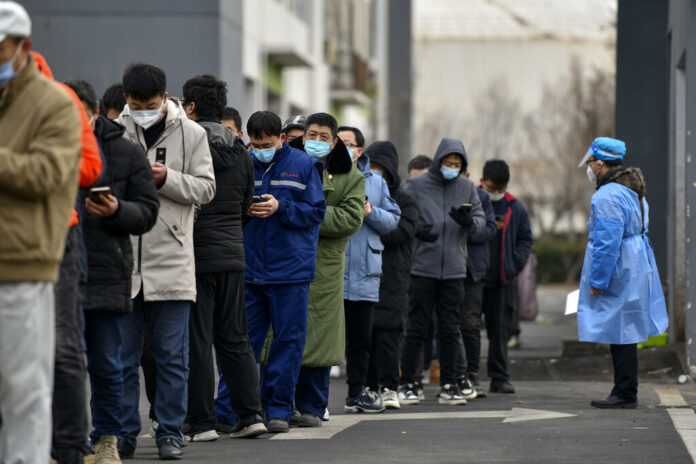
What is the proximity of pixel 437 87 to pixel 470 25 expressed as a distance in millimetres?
5597

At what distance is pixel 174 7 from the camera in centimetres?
1848

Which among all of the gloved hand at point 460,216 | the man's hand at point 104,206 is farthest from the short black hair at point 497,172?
the man's hand at point 104,206

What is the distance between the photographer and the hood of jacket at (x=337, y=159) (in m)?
8.70

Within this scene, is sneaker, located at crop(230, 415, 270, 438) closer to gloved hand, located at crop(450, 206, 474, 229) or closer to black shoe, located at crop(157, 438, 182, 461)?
black shoe, located at crop(157, 438, 182, 461)

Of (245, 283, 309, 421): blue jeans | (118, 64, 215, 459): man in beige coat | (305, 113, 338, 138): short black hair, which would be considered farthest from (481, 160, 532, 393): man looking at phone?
(118, 64, 215, 459): man in beige coat

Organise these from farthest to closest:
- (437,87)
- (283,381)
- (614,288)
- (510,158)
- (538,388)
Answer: (437,87), (510,158), (538,388), (614,288), (283,381)

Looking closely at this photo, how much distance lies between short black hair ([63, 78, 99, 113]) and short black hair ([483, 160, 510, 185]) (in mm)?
5364

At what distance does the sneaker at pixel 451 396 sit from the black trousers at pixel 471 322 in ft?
1.56

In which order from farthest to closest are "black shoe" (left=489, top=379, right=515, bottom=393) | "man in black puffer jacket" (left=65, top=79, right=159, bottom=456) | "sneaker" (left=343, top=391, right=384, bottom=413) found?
"black shoe" (left=489, top=379, right=515, bottom=393) → "sneaker" (left=343, top=391, right=384, bottom=413) → "man in black puffer jacket" (left=65, top=79, right=159, bottom=456)

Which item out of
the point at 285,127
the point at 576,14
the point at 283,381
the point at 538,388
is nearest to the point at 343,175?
the point at 285,127

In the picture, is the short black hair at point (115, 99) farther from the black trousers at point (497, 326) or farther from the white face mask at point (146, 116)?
the black trousers at point (497, 326)

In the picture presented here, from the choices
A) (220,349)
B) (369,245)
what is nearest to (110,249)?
(220,349)

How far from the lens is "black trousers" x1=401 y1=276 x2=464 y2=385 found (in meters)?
10.1

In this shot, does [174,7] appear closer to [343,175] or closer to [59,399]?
[343,175]
